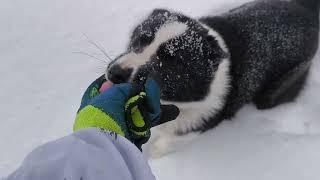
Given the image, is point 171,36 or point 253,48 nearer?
point 171,36

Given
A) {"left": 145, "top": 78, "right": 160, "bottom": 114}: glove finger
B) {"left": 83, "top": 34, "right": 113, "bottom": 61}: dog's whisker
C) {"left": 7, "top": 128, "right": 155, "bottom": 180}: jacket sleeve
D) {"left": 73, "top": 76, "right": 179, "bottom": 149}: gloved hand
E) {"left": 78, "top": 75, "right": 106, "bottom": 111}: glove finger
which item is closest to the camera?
{"left": 7, "top": 128, "right": 155, "bottom": 180}: jacket sleeve

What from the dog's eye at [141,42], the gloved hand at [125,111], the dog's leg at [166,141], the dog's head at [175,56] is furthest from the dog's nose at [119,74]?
the dog's leg at [166,141]

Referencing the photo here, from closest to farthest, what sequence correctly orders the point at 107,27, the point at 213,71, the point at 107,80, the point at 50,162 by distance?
1. the point at 50,162
2. the point at 107,80
3. the point at 213,71
4. the point at 107,27

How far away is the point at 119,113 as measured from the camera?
2.04 meters

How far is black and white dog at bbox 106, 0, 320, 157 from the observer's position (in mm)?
2807

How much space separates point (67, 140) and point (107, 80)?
3.35 ft

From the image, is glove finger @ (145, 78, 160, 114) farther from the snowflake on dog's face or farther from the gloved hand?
the snowflake on dog's face

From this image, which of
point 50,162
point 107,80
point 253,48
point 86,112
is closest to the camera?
point 50,162

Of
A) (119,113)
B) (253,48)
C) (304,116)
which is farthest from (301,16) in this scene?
(119,113)

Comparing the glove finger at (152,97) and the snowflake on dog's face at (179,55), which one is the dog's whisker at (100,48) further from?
the glove finger at (152,97)

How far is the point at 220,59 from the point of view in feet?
9.82

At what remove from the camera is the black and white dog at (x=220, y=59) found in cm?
281

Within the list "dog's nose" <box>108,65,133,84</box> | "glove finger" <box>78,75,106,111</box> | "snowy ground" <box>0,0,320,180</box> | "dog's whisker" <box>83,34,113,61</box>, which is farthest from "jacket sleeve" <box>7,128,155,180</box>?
"dog's whisker" <box>83,34,113,61</box>

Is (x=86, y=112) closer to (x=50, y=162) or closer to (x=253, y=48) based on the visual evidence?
(x=50, y=162)
